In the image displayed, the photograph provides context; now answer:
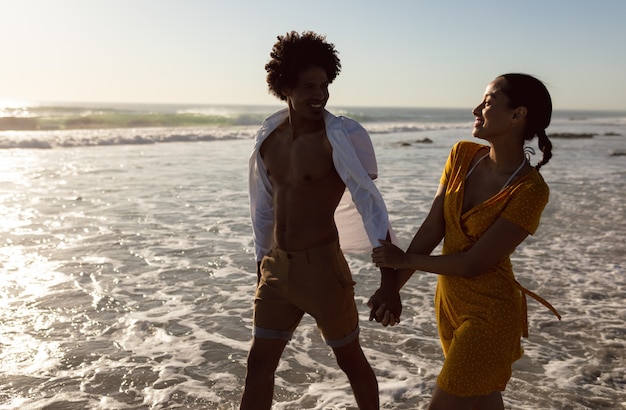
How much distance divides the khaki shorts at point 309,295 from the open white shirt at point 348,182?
0.26 meters

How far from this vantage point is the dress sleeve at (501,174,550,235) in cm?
258

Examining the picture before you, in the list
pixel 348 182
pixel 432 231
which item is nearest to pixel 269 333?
pixel 348 182

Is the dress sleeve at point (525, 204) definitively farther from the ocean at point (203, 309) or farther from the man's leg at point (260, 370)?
the ocean at point (203, 309)

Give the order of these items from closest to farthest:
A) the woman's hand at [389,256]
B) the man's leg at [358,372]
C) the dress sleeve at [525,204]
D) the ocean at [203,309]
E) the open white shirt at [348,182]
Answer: the dress sleeve at [525,204] < the woman's hand at [389,256] < the open white shirt at [348,182] < the man's leg at [358,372] < the ocean at [203,309]

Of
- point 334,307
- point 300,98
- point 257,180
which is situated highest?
point 300,98

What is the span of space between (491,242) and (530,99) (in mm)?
650

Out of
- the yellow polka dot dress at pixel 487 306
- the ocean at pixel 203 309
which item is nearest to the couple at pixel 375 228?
the yellow polka dot dress at pixel 487 306

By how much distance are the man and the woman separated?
45 centimetres

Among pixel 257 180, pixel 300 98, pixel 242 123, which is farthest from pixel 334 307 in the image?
pixel 242 123

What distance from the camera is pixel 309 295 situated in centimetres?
324

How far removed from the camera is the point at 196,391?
4.45m

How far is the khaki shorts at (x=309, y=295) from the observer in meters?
3.24

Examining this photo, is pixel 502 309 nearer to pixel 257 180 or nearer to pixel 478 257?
pixel 478 257

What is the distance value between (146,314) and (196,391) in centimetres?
168
